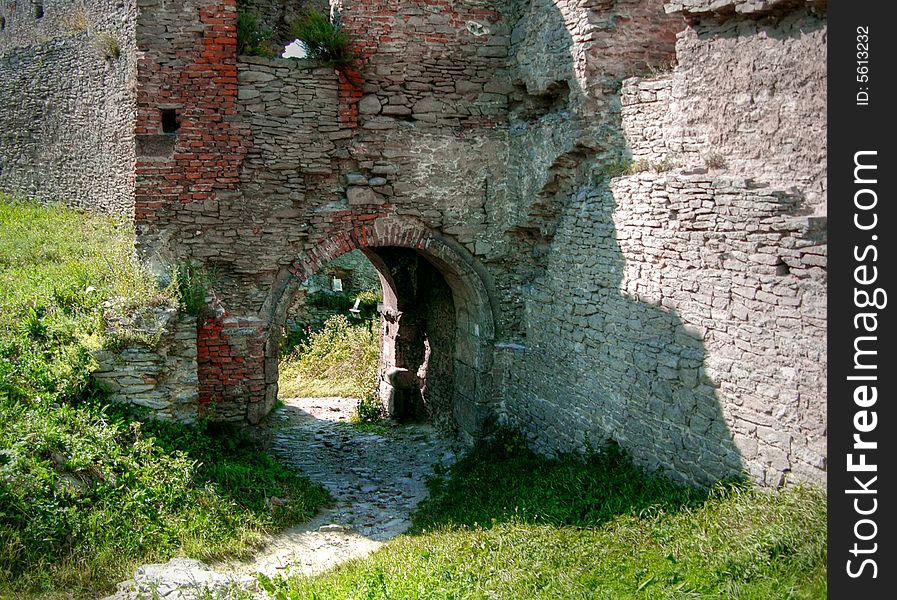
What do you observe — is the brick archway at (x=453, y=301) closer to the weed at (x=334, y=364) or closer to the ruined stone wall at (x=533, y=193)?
the ruined stone wall at (x=533, y=193)

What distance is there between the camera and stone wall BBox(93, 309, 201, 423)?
7.90 metres

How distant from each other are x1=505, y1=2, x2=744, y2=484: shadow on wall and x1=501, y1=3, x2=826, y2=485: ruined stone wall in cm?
2

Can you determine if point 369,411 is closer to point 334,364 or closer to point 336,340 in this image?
point 334,364

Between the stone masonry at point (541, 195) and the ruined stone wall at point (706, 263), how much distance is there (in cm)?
2

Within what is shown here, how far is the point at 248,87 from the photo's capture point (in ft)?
29.4

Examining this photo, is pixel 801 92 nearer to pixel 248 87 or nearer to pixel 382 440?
pixel 248 87

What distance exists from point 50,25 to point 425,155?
11.0 m

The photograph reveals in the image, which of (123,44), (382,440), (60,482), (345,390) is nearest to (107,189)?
(123,44)

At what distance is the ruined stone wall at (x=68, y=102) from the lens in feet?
43.0

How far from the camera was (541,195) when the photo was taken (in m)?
9.13

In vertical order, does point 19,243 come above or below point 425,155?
below

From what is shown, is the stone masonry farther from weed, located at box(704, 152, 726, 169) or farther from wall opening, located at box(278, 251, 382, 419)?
wall opening, located at box(278, 251, 382, 419)

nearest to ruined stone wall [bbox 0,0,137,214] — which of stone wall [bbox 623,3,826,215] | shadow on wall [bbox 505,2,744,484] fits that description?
shadow on wall [bbox 505,2,744,484]
